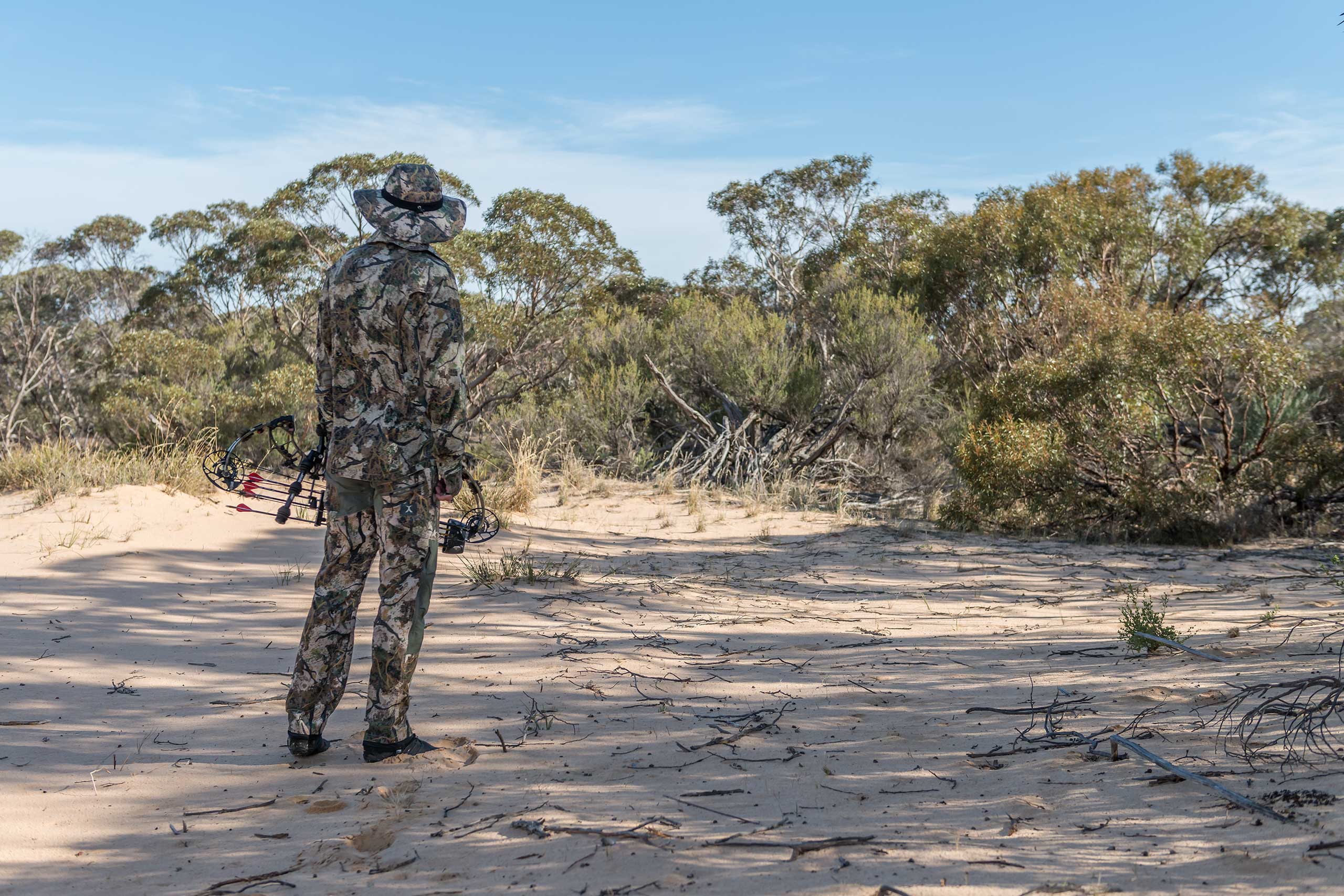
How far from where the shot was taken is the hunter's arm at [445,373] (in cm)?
349

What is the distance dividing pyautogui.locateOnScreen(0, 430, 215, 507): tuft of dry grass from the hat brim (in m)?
5.96

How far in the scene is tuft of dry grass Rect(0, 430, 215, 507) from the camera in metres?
8.24

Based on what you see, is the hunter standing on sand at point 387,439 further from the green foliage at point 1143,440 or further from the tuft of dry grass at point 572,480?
the tuft of dry grass at point 572,480

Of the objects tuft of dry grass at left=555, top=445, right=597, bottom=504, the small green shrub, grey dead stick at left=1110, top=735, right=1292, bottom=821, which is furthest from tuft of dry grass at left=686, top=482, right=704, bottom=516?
grey dead stick at left=1110, top=735, right=1292, bottom=821

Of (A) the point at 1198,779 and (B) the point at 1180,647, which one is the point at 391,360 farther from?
(B) the point at 1180,647

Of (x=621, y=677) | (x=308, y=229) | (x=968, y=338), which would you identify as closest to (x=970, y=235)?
(x=968, y=338)

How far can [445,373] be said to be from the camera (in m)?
3.50

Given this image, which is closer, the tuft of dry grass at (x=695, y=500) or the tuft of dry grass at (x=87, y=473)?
the tuft of dry grass at (x=87, y=473)

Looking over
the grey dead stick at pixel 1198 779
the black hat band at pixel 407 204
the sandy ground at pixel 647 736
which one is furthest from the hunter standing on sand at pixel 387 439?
the grey dead stick at pixel 1198 779

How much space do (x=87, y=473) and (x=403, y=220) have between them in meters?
6.37

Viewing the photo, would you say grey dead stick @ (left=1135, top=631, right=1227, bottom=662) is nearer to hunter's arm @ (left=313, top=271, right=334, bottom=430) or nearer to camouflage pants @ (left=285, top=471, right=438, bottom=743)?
camouflage pants @ (left=285, top=471, right=438, bottom=743)

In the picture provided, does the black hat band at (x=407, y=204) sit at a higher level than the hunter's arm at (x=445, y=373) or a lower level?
higher

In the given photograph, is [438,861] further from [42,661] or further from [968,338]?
[968,338]

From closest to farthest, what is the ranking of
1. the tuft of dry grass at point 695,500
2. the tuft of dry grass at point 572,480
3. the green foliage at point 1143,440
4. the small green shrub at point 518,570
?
the small green shrub at point 518,570, the green foliage at point 1143,440, the tuft of dry grass at point 695,500, the tuft of dry grass at point 572,480
